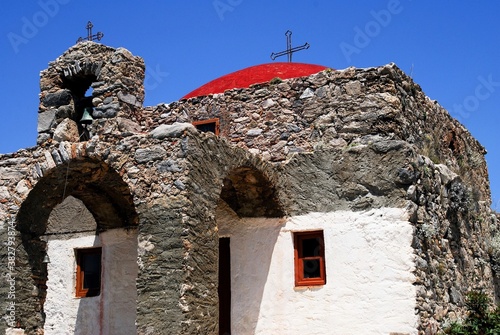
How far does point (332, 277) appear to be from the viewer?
33.0 ft

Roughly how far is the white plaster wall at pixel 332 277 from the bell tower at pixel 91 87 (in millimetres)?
2549

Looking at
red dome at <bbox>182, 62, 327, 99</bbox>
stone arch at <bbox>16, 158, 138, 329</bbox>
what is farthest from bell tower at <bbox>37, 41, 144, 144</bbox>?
red dome at <bbox>182, 62, 327, 99</bbox>

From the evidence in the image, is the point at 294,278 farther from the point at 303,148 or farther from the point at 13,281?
the point at 13,281

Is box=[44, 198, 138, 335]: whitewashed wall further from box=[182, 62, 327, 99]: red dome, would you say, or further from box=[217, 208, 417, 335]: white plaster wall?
box=[182, 62, 327, 99]: red dome

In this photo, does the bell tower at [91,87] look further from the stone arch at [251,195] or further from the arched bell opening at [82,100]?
the stone arch at [251,195]

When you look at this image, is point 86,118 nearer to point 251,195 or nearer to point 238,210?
point 238,210

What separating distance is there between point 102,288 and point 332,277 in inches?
164

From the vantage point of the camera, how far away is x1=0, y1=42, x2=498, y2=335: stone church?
8586 mm

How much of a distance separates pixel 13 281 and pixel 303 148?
4.67 meters

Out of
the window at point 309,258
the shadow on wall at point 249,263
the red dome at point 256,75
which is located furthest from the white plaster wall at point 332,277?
the red dome at point 256,75

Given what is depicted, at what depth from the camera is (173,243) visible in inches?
325

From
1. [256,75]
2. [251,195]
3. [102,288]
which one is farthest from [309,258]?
[256,75]

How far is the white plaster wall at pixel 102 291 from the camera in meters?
11.6

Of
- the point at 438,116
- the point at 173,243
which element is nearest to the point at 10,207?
the point at 173,243
